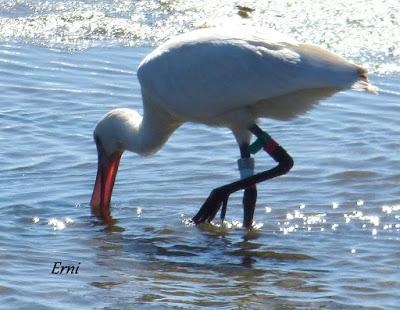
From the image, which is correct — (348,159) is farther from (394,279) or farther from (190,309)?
(190,309)

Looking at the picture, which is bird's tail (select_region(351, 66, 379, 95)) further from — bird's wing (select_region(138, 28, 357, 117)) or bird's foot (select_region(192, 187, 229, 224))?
bird's foot (select_region(192, 187, 229, 224))

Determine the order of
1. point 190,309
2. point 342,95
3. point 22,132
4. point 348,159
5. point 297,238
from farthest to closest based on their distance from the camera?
point 342,95 < point 22,132 < point 348,159 < point 297,238 < point 190,309

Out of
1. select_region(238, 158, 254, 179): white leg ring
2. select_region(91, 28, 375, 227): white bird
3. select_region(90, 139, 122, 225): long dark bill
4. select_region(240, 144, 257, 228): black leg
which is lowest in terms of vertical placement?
select_region(90, 139, 122, 225): long dark bill

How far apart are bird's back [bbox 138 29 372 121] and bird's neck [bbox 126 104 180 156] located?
281 millimetres

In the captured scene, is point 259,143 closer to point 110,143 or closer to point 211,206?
point 211,206

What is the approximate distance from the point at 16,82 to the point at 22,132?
4.82 feet

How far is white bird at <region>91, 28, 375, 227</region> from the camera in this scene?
8.14 meters

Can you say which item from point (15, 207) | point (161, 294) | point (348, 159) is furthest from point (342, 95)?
point (161, 294)

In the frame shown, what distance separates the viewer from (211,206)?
835cm

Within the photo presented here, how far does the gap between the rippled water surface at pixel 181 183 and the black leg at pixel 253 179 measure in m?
0.12

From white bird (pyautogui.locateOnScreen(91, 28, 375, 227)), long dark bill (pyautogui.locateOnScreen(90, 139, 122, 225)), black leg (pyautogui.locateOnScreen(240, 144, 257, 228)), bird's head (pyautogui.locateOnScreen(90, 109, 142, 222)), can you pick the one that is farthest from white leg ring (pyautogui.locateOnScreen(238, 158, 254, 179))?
long dark bill (pyautogui.locateOnScreen(90, 139, 122, 225))

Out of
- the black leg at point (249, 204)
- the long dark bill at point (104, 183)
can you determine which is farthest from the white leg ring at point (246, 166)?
the long dark bill at point (104, 183)

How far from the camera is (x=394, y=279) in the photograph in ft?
23.0

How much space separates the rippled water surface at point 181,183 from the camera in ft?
23.0
